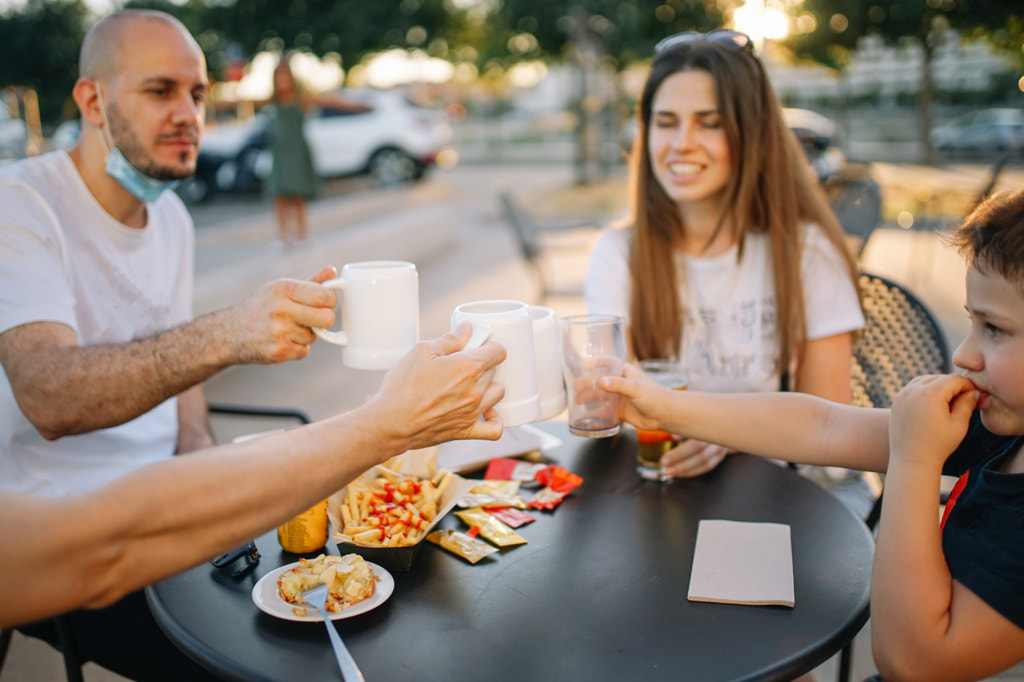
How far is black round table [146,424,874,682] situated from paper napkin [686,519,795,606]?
0.02m

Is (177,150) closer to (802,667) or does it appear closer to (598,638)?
(598,638)

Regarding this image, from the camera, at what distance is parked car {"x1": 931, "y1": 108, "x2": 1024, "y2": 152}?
73.3 ft

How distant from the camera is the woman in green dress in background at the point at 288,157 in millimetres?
8609

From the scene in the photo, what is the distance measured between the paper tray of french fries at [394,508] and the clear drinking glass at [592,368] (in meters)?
0.29

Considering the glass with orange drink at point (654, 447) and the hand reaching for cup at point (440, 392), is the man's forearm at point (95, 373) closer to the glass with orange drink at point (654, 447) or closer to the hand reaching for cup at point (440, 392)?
the hand reaching for cup at point (440, 392)

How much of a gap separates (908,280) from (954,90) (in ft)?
84.7

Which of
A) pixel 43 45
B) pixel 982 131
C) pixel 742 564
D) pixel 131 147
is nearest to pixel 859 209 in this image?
pixel 742 564

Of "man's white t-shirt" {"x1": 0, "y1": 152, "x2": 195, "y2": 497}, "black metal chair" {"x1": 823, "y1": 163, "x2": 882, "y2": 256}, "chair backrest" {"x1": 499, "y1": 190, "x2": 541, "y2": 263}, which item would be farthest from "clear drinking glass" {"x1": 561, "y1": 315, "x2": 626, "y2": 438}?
"chair backrest" {"x1": 499, "y1": 190, "x2": 541, "y2": 263}

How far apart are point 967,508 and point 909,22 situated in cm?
1862

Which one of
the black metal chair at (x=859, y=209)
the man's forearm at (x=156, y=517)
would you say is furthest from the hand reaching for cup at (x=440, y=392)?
the black metal chair at (x=859, y=209)

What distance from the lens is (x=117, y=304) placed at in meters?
2.17

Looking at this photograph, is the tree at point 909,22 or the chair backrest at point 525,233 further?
the tree at point 909,22

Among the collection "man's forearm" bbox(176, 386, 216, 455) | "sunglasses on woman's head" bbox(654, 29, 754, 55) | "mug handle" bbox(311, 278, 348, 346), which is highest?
"sunglasses on woman's head" bbox(654, 29, 754, 55)

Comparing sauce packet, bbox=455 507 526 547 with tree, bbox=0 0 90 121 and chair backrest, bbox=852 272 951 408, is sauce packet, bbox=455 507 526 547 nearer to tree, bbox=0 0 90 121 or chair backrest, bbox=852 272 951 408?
chair backrest, bbox=852 272 951 408
